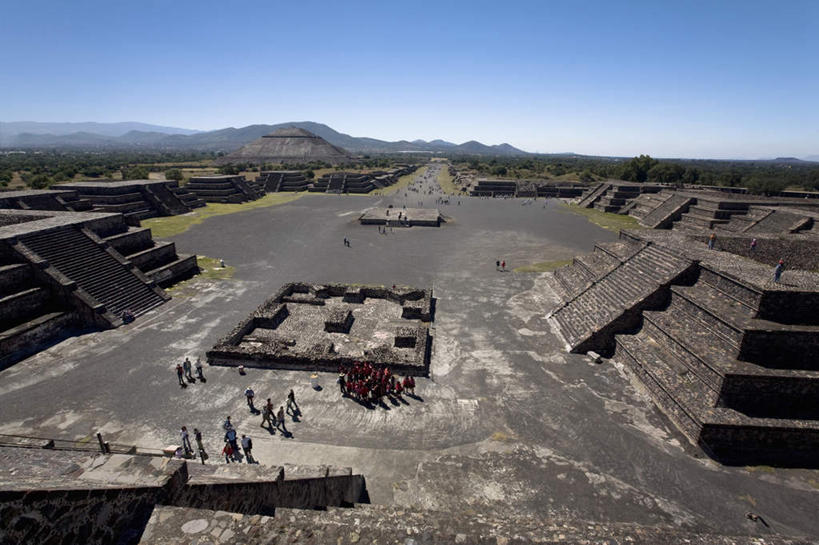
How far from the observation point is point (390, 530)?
6547 mm

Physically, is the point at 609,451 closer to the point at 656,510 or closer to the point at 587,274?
the point at 656,510

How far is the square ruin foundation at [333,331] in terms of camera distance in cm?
1620

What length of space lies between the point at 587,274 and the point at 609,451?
14.7 meters

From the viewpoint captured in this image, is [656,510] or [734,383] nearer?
[656,510]

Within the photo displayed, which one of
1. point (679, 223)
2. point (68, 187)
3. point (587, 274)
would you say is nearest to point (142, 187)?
point (68, 187)

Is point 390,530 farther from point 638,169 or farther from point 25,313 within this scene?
point 638,169

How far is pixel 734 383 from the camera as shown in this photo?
1239 cm

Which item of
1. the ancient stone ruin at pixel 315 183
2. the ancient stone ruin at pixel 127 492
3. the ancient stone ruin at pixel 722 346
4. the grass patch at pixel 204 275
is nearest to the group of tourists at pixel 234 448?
the ancient stone ruin at pixel 127 492

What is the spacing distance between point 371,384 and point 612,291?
14.0 m

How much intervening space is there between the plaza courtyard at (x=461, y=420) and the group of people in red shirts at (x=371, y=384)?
1.67 feet

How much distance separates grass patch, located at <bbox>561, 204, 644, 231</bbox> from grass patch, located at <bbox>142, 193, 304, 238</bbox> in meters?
47.7

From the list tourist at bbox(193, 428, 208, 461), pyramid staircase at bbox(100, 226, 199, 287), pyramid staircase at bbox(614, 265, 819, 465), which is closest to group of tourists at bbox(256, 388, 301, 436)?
tourist at bbox(193, 428, 208, 461)

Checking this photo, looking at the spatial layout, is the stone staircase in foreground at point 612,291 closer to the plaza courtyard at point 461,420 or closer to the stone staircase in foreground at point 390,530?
the plaza courtyard at point 461,420

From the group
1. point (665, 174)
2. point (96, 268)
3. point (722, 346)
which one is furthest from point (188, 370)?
point (665, 174)
